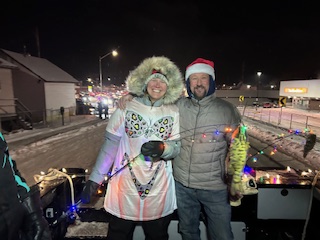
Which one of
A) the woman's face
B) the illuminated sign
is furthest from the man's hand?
the illuminated sign

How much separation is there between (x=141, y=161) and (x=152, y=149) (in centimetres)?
24

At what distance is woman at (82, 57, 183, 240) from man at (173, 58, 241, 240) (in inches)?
6.2

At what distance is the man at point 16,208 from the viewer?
4.79ft

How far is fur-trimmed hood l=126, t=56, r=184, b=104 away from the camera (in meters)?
2.50

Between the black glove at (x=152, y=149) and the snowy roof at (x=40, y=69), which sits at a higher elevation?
the snowy roof at (x=40, y=69)

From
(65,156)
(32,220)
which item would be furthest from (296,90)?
(32,220)

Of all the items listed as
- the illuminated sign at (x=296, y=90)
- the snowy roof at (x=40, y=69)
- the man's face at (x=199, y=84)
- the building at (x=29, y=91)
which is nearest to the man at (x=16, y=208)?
the man's face at (x=199, y=84)

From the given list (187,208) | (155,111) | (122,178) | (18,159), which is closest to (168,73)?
(155,111)

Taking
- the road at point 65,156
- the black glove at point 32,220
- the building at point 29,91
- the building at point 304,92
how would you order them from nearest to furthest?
the black glove at point 32,220 < the road at point 65,156 < the building at point 29,91 < the building at point 304,92

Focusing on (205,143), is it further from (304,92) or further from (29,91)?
(304,92)

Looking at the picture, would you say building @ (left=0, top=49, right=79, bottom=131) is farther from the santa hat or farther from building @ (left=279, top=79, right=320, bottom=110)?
building @ (left=279, top=79, right=320, bottom=110)

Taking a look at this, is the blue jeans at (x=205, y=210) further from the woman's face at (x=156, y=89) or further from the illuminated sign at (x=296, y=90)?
the illuminated sign at (x=296, y=90)

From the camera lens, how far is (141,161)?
2.36 meters

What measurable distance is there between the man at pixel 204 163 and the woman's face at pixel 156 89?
0.34m
